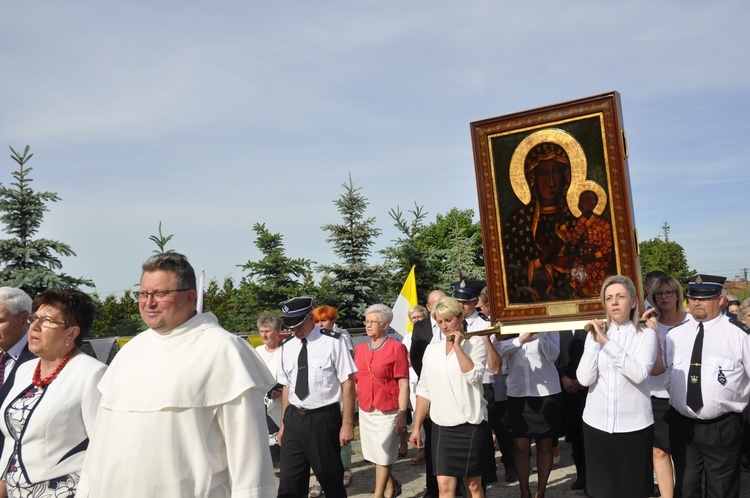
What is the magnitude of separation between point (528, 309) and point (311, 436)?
2.38m

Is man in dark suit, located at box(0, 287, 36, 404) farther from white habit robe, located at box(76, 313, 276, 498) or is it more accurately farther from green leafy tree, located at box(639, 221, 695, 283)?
green leafy tree, located at box(639, 221, 695, 283)

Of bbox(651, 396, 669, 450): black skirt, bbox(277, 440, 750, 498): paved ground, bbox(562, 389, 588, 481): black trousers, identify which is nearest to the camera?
bbox(651, 396, 669, 450): black skirt

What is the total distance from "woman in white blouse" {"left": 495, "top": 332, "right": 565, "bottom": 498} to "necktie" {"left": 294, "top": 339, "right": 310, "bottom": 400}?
1.88 meters

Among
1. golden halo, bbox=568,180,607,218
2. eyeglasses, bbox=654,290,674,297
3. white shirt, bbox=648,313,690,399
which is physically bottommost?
white shirt, bbox=648,313,690,399

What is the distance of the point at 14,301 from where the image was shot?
521cm

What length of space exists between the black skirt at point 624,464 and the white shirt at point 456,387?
3.46 feet

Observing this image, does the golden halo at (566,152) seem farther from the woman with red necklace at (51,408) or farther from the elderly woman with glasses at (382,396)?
the woman with red necklace at (51,408)

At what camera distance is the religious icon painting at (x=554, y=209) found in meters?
5.68

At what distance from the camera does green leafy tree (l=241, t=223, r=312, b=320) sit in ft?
63.6

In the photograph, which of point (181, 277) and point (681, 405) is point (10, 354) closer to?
point (181, 277)

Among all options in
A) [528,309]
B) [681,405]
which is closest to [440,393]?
[528,309]

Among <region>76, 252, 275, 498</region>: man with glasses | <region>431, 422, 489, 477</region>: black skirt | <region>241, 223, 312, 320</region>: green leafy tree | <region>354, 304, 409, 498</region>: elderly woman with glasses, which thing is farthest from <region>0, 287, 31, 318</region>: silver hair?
<region>241, 223, 312, 320</region>: green leafy tree

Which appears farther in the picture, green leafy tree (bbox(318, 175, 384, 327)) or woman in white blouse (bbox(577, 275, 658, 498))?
green leafy tree (bbox(318, 175, 384, 327))

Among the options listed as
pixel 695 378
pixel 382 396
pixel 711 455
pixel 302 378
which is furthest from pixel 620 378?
pixel 382 396
